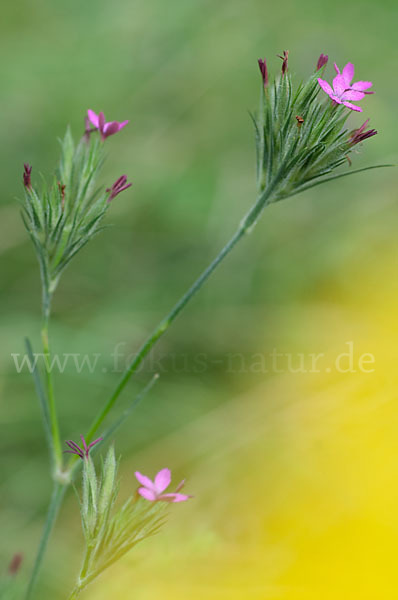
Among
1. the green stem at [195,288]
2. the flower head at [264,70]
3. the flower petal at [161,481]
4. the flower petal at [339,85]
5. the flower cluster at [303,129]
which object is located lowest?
the flower petal at [161,481]

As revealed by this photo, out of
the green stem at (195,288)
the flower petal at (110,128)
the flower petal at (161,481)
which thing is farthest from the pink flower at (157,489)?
the flower petal at (110,128)

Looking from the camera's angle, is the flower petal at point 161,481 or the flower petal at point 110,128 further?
the flower petal at point 110,128

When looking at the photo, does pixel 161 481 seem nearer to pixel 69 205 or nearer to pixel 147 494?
pixel 147 494

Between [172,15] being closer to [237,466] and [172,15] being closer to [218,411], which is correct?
[218,411]

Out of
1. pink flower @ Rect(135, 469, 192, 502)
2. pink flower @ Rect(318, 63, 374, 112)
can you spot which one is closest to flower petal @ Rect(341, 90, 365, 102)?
pink flower @ Rect(318, 63, 374, 112)

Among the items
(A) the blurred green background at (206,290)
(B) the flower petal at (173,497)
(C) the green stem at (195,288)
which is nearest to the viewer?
(B) the flower petal at (173,497)

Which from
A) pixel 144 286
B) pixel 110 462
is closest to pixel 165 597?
pixel 110 462

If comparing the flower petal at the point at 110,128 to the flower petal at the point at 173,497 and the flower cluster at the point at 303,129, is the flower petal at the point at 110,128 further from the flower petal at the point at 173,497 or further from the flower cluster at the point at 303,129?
the flower petal at the point at 173,497
